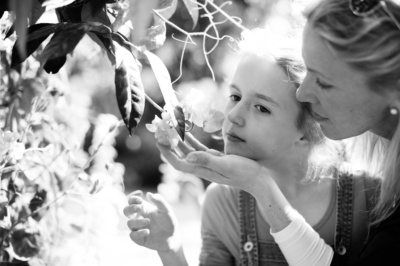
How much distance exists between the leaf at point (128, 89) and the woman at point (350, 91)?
34cm

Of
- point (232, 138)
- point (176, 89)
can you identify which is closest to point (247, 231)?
point (232, 138)

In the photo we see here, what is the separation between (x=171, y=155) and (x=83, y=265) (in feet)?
1.64

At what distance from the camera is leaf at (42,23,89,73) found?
850mm

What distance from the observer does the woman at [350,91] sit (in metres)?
1.14

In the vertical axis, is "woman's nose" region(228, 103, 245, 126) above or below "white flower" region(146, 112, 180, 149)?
below

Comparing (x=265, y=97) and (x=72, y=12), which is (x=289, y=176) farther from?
(x=72, y=12)

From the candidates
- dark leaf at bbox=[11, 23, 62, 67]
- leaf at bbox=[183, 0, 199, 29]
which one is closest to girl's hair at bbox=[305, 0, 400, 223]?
leaf at bbox=[183, 0, 199, 29]

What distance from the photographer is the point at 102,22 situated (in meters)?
0.99

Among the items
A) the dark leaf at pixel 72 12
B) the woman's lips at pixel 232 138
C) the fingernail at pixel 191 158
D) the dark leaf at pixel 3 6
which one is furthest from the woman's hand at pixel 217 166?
the dark leaf at pixel 3 6

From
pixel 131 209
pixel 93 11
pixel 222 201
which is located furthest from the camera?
pixel 222 201

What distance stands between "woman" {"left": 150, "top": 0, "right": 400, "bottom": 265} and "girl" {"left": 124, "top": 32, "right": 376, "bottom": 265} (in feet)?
0.15

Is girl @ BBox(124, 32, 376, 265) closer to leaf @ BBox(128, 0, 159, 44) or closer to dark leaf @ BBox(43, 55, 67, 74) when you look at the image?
dark leaf @ BBox(43, 55, 67, 74)

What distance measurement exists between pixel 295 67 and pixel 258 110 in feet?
0.47

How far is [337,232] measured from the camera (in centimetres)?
156
